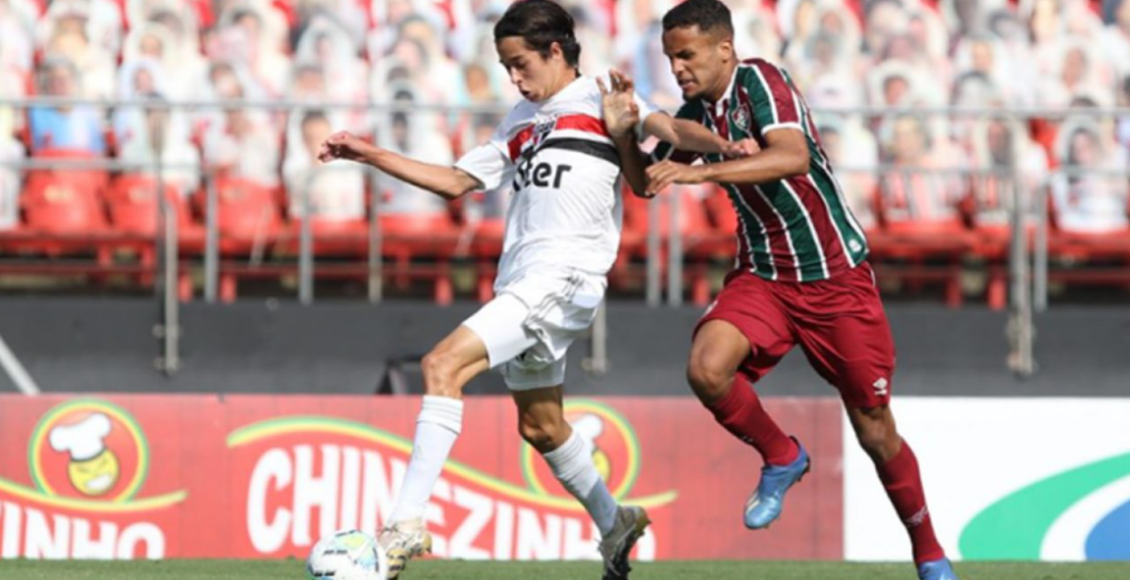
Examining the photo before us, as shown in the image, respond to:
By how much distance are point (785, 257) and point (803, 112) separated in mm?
562

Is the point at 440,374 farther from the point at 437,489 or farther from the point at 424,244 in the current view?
the point at 424,244

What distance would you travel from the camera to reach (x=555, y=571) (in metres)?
9.38

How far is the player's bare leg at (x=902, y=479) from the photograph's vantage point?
753cm

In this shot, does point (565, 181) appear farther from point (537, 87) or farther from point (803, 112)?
point (803, 112)

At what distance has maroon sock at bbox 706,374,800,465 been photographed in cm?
747

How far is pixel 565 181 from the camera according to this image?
751cm

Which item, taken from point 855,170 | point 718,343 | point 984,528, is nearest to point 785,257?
point 718,343

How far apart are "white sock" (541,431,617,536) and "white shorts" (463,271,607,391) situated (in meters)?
0.26

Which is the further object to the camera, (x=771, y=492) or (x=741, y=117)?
(x=771, y=492)

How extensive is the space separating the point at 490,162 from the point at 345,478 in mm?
3553

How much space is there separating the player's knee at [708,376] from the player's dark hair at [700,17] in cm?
121

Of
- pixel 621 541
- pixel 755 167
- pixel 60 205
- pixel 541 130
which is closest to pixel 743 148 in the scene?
pixel 755 167

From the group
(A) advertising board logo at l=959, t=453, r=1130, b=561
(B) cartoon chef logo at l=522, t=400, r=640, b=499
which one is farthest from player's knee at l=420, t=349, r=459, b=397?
(A) advertising board logo at l=959, t=453, r=1130, b=561

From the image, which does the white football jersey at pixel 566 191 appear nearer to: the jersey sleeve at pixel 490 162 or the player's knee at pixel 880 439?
the jersey sleeve at pixel 490 162
